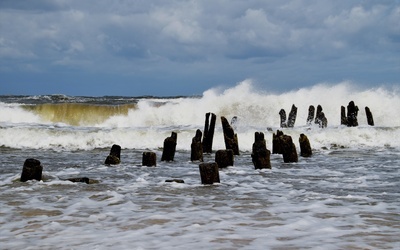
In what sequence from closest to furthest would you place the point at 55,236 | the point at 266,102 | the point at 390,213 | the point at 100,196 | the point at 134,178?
the point at 55,236, the point at 390,213, the point at 100,196, the point at 134,178, the point at 266,102

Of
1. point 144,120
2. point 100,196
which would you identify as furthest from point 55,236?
point 144,120

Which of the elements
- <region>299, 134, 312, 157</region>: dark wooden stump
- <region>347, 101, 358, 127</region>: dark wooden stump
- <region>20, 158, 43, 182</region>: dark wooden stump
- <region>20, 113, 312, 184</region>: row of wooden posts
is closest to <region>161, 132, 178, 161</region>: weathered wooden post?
<region>20, 113, 312, 184</region>: row of wooden posts

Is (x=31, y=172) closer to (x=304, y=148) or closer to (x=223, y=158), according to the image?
(x=223, y=158)

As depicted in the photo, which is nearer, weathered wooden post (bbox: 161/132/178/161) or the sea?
the sea

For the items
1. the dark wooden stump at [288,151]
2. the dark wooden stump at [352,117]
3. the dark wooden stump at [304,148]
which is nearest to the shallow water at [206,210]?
the dark wooden stump at [288,151]

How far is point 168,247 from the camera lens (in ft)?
15.9

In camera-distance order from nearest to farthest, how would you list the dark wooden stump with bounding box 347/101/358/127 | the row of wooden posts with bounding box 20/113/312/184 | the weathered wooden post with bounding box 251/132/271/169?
the row of wooden posts with bounding box 20/113/312/184 < the weathered wooden post with bounding box 251/132/271/169 < the dark wooden stump with bounding box 347/101/358/127

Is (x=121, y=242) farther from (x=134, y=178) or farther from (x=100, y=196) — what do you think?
(x=134, y=178)

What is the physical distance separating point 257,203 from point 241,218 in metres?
1.11

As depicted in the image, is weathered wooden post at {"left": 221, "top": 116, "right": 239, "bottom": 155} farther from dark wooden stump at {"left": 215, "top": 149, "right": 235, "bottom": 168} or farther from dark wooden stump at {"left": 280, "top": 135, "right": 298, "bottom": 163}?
dark wooden stump at {"left": 215, "top": 149, "right": 235, "bottom": 168}

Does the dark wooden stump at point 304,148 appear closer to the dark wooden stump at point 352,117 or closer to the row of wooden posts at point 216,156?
the row of wooden posts at point 216,156

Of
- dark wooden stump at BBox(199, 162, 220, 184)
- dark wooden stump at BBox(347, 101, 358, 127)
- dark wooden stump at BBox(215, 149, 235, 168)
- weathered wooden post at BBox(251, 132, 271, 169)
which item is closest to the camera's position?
dark wooden stump at BBox(199, 162, 220, 184)

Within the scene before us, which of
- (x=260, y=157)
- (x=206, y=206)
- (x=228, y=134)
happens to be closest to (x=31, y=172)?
(x=206, y=206)

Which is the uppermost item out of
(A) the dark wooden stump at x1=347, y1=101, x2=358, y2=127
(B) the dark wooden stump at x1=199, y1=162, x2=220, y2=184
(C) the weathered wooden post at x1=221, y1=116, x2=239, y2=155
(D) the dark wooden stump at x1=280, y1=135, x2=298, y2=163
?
(A) the dark wooden stump at x1=347, y1=101, x2=358, y2=127
